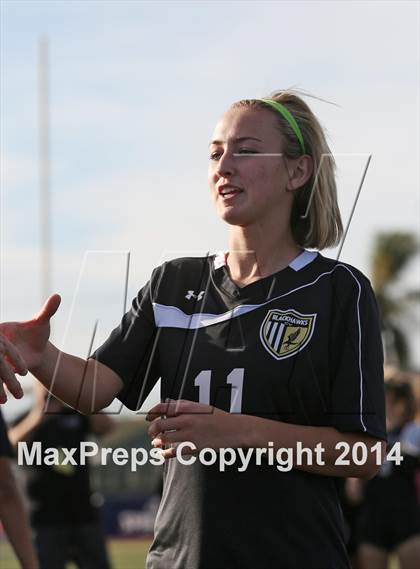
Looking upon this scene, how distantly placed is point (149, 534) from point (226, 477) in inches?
922

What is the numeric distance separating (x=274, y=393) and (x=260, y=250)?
1.54 feet

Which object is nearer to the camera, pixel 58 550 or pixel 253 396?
pixel 253 396

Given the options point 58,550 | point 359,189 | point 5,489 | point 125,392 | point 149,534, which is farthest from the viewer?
point 149,534

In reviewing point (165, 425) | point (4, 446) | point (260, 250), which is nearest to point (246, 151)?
point (260, 250)

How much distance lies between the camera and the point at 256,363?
3168 mm

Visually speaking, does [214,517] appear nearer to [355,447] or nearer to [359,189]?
[355,447]

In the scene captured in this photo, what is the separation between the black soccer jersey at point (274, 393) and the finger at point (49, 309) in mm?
349

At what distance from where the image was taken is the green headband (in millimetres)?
3396

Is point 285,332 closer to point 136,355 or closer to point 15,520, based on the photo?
point 136,355

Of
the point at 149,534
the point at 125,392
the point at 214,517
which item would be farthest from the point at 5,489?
the point at 149,534

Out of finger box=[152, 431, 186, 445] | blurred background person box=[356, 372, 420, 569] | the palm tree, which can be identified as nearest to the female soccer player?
finger box=[152, 431, 186, 445]

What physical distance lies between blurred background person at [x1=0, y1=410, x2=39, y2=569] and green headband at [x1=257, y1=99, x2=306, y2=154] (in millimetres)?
2312

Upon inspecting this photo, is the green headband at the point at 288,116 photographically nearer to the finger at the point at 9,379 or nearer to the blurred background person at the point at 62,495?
the finger at the point at 9,379

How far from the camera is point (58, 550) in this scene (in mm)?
7941
